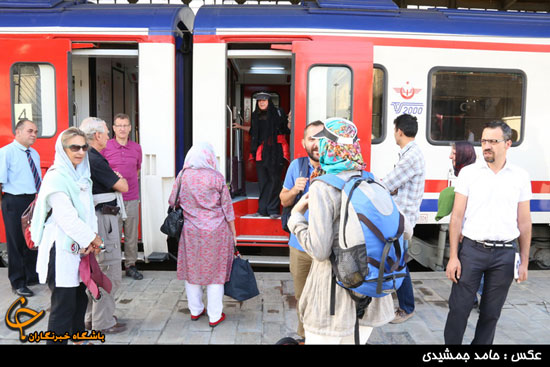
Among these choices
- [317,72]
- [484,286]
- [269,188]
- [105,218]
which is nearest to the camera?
[484,286]

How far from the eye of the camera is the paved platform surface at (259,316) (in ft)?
11.7

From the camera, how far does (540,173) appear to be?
5.18 m

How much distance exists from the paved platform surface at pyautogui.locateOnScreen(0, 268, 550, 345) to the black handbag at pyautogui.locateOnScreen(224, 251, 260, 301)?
0.28 m

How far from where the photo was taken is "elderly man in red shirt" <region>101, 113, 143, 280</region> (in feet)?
15.5

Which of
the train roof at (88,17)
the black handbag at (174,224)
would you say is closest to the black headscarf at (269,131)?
the train roof at (88,17)

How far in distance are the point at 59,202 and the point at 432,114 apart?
13.8ft

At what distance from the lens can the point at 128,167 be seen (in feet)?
15.7

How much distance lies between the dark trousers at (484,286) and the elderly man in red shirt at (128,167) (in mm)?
3457

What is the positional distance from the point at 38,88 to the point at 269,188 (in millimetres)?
3104

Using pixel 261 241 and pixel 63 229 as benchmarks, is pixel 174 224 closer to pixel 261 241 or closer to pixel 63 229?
pixel 63 229

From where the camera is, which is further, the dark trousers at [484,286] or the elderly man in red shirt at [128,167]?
the elderly man in red shirt at [128,167]

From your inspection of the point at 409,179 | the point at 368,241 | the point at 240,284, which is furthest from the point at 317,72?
the point at 368,241

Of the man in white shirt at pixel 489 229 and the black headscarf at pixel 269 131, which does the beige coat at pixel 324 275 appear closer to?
the man in white shirt at pixel 489 229

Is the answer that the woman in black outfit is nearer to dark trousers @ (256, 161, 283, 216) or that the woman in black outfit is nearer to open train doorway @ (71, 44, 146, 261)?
dark trousers @ (256, 161, 283, 216)
